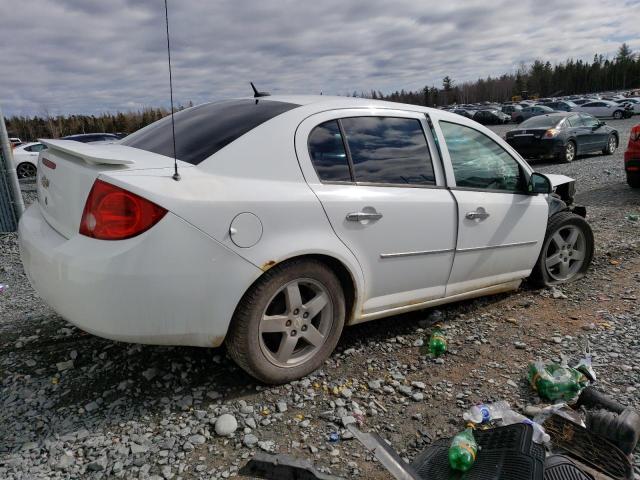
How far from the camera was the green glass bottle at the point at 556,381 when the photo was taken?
2820 mm

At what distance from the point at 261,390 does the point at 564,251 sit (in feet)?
10.5

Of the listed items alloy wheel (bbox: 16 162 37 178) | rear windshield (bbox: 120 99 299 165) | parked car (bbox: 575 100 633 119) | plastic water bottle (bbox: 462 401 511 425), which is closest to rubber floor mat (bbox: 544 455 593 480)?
plastic water bottle (bbox: 462 401 511 425)

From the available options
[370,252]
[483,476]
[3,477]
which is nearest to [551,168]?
[370,252]

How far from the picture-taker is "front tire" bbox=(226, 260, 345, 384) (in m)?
2.63

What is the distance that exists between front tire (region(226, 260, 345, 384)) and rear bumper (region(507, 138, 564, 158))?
13123mm

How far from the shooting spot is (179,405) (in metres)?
2.73

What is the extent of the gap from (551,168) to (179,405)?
525 inches

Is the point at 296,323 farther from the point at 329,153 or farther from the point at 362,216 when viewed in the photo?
the point at 329,153

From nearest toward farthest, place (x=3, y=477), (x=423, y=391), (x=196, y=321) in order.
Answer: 1. (x=3, y=477)
2. (x=196, y=321)
3. (x=423, y=391)

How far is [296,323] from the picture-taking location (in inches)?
112

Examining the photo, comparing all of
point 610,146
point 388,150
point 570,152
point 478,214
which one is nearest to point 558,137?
point 570,152

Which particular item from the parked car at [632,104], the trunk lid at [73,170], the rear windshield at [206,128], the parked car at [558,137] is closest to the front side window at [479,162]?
the rear windshield at [206,128]

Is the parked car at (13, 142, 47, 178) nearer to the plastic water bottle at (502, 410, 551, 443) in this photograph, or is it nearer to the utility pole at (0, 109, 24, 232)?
the utility pole at (0, 109, 24, 232)

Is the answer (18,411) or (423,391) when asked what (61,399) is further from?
(423,391)
